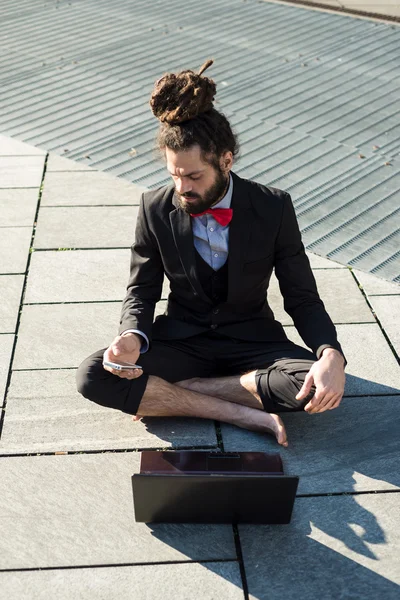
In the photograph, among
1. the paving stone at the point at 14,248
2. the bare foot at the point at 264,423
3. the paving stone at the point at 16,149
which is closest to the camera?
the bare foot at the point at 264,423

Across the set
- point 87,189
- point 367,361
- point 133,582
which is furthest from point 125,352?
point 87,189

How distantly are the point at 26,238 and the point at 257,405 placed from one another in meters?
2.21

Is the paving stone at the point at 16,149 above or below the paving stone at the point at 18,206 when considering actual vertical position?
below

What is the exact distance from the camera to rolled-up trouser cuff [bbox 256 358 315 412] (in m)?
3.55

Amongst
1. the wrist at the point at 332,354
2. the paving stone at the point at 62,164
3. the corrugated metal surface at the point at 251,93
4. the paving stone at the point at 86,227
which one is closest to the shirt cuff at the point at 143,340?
the wrist at the point at 332,354

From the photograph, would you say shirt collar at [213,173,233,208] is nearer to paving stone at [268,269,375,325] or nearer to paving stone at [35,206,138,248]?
paving stone at [268,269,375,325]

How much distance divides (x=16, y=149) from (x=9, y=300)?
6.90 feet

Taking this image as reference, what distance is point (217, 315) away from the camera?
374cm

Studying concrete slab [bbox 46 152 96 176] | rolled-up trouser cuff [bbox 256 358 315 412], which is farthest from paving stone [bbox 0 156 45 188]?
rolled-up trouser cuff [bbox 256 358 315 412]

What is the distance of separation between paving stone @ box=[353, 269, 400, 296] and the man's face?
1.62 m

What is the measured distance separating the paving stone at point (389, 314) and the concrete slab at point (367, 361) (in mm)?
50

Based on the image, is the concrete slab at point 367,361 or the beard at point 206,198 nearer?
the beard at point 206,198

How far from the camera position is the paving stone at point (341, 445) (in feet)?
11.4

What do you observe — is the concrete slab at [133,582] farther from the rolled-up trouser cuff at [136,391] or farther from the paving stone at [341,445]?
the rolled-up trouser cuff at [136,391]
